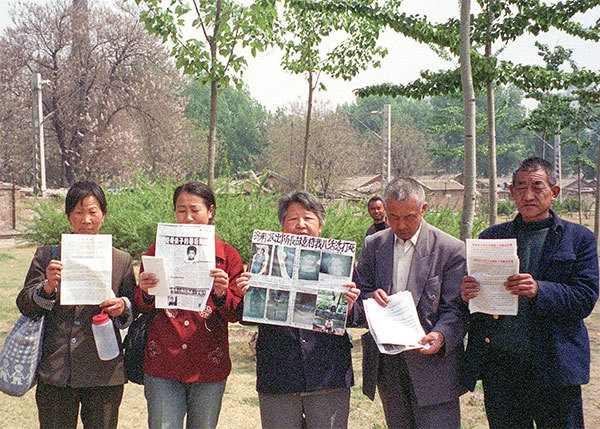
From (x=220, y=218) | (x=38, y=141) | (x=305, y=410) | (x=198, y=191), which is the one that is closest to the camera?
(x=305, y=410)

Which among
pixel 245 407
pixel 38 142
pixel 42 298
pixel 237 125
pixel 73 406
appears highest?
pixel 237 125

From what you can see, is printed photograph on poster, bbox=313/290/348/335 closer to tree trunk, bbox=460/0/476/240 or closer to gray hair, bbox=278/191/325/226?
gray hair, bbox=278/191/325/226

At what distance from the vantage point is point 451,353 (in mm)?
3109

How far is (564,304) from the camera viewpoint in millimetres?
2863

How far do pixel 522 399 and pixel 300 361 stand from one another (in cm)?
A: 112

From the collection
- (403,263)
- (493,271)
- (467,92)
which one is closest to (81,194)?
(403,263)

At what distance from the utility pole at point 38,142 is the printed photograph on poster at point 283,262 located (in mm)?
24040

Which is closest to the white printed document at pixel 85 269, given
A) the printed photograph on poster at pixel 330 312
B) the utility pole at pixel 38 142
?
the printed photograph on poster at pixel 330 312

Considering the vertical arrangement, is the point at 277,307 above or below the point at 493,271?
below

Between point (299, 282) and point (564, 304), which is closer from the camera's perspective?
point (564, 304)

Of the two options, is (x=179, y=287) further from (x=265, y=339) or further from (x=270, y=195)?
(x=270, y=195)

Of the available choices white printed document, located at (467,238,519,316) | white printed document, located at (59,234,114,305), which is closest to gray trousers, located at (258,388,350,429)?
white printed document, located at (467,238,519,316)

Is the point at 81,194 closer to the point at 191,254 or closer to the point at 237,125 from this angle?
the point at 191,254

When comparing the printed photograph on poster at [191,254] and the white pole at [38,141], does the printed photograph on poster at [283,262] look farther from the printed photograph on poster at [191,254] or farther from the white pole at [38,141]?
the white pole at [38,141]
